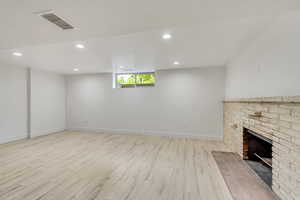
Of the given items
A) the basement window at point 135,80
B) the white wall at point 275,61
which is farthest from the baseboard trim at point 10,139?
the white wall at point 275,61

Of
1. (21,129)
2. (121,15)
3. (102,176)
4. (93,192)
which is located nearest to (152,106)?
(102,176)

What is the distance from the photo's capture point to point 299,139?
Answer: 1.42 metres

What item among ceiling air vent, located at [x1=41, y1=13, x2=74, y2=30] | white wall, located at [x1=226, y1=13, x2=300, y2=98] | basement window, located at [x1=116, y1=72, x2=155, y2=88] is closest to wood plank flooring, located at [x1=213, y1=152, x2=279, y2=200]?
white wall, located at [x1=226, y1=13, x2=300, y2=98]

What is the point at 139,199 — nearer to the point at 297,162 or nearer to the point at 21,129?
the point at 297,162

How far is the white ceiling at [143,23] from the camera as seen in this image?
4.38 ft

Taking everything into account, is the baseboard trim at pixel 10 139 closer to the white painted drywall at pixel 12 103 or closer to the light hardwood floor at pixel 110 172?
the white painted drywall at pixel 12 103

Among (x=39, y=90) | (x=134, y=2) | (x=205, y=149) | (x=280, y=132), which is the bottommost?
(x=205, y=149)

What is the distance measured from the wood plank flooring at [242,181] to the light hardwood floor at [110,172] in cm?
13

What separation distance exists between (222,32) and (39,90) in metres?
6.05

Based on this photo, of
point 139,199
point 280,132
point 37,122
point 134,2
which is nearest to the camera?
point 134,2

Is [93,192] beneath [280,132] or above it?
beneath

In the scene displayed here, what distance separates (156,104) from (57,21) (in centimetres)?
396

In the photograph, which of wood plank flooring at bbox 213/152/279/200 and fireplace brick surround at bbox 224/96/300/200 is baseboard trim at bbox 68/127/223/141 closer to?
wood plank flooring at bbox 213/152/279/200

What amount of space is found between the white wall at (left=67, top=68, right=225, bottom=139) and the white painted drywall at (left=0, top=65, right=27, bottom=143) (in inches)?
63.5
